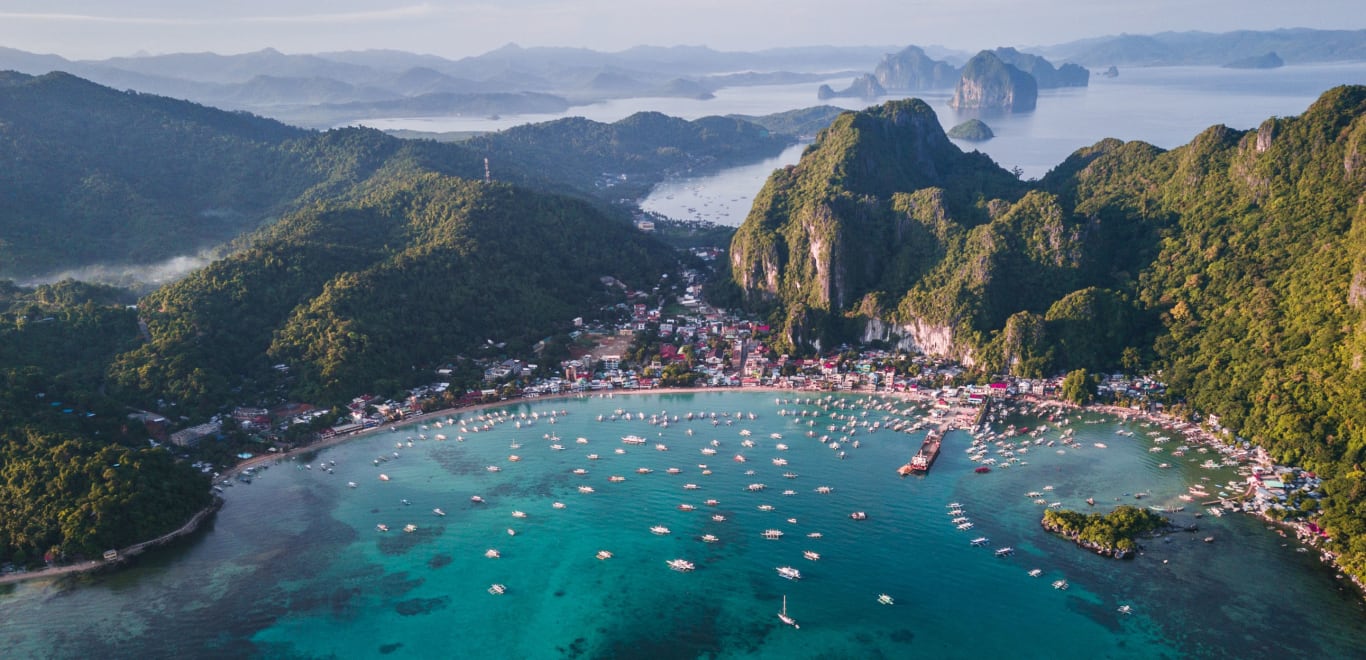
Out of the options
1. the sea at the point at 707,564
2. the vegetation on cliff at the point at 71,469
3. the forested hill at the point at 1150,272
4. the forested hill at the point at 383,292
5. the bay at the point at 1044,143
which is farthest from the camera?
the bay at the point at 1044,143

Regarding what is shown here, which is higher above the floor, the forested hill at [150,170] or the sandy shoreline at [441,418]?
the forested hill at [150,170]

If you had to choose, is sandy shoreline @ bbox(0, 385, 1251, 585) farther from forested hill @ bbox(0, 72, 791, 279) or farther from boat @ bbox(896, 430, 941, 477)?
forested hill @ bbox(0, 72, 791, 279)

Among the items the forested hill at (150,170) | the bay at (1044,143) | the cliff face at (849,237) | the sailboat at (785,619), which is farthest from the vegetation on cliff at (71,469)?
the bay at (1044,143)

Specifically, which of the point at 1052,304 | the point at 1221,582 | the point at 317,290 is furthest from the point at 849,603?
the point at 317,290

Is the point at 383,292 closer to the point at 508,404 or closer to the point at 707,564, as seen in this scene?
the point at 508,404

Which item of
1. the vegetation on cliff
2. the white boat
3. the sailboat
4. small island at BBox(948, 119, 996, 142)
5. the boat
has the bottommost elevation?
the sailboat

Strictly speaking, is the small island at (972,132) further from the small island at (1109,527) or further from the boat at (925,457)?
the small island at (1109,527)

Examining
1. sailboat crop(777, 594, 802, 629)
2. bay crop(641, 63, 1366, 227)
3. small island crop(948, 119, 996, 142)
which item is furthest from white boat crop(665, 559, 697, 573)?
small island crop(948, 119, 996, 142)
